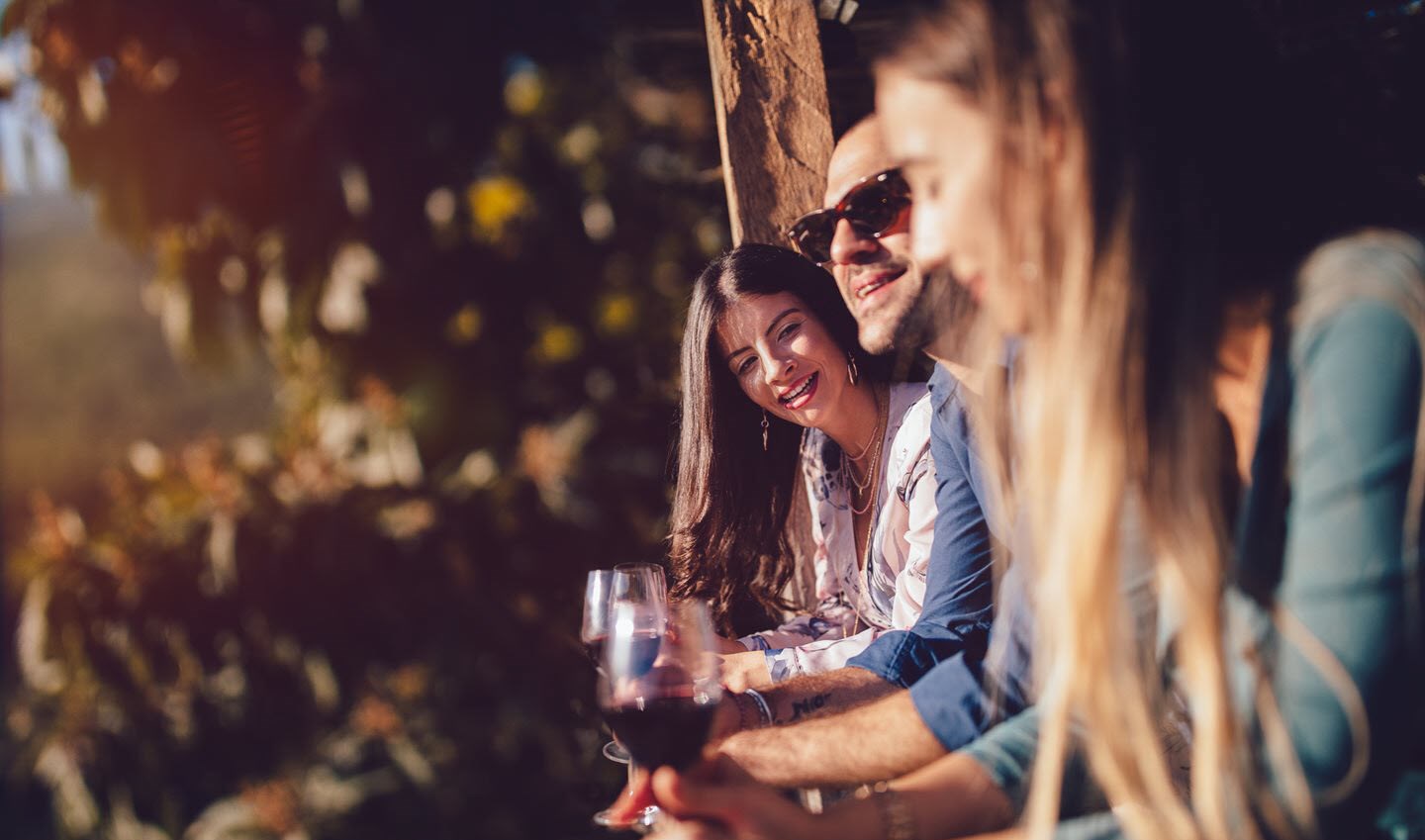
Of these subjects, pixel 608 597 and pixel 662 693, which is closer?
pixel 662 693

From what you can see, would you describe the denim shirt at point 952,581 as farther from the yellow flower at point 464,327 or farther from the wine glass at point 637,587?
the yellow flower at point 464,327

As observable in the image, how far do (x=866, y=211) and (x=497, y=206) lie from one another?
11.8ft

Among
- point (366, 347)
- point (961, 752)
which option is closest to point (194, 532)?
point (366, 347)

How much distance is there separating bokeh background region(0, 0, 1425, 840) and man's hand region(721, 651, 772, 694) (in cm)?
291

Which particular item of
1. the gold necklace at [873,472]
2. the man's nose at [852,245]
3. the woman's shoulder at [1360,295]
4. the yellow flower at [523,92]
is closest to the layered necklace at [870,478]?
the gold necklace at [873,472]

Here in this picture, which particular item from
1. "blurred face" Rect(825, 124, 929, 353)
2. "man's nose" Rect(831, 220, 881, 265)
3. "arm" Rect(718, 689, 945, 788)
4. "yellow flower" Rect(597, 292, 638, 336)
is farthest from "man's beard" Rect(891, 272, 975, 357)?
"yellow flower" Rect(597, 292, 638, 336)

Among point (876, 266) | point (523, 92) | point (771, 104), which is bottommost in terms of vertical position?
point (876, 266)

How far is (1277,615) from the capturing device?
3.31 ft

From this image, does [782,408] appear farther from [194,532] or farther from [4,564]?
[4,564]

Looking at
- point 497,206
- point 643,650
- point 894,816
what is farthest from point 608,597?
point 497,206

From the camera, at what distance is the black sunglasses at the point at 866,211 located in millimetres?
2088

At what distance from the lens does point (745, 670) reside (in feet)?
6.98

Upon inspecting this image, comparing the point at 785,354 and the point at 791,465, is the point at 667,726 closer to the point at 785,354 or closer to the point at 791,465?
the point at 785,354

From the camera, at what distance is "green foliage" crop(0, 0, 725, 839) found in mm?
4832
